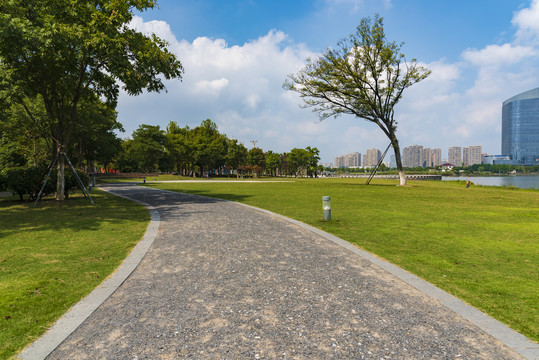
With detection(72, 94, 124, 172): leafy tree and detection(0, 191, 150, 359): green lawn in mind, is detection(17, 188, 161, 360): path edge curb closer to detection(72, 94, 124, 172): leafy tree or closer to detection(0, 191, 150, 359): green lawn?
detection(0, 191, 150, 359): green lawn

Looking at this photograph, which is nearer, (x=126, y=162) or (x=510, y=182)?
(x=510, y=182)

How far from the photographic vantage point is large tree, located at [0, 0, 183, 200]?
10.6m

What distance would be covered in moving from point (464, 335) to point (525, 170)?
216 meters

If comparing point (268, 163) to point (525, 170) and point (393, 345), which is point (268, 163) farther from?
point (525, 170)

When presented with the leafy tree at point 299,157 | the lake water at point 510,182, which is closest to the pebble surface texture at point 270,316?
the lake water at point 510,182

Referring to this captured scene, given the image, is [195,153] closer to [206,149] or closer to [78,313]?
[206,149]

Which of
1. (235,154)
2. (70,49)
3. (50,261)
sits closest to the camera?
(50,261)

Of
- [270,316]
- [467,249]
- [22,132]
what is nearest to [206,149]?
[22,132]

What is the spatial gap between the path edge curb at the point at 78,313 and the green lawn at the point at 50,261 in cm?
11

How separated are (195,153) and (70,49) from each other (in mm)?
52697

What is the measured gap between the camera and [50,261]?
5.42 m

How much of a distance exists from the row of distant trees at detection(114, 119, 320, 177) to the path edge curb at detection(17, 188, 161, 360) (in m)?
53.1

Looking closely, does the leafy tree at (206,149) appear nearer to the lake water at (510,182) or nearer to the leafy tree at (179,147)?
the leafy tree at (179,147)

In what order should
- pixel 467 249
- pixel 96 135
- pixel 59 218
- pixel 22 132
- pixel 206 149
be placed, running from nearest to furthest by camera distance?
pixel 467 249 < pixel 59 218 < pixel 22 132 < pixel 96 135 < pixel 206 149
